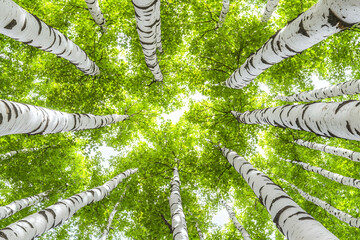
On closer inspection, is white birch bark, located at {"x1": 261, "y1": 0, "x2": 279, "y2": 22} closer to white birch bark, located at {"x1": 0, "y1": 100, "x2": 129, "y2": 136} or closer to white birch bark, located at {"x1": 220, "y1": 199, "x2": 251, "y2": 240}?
white birch bark, located at {"x1": 0, "y1": 100, "x2": 129, "y2": 136}

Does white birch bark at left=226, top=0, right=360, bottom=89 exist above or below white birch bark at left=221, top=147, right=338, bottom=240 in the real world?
above

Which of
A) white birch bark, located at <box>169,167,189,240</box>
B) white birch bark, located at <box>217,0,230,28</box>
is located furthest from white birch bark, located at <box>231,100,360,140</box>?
white birch bark, located at <box>217,0,230,28</box>

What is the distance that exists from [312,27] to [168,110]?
8.85 m

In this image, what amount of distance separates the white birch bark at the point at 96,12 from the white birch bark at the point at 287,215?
7015mm

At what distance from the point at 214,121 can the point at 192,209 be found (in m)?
4.48

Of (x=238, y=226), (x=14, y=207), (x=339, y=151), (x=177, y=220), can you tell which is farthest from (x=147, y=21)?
(x=339, y=151)

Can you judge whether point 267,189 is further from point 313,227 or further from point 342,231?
point 342,231

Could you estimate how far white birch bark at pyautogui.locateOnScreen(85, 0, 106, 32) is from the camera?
625 centimetres

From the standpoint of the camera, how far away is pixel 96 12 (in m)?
6.73

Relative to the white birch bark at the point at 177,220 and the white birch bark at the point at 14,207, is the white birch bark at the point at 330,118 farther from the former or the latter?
the white birch bark at the point at 14,207

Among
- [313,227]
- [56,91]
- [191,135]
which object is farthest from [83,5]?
[313,227]

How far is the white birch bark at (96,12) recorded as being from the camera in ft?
20.5

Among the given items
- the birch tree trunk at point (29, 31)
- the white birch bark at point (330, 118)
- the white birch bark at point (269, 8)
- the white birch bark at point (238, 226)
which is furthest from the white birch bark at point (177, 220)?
the white birch bark at point (269, 8)

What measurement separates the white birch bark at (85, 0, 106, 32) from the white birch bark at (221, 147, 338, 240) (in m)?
7.01
